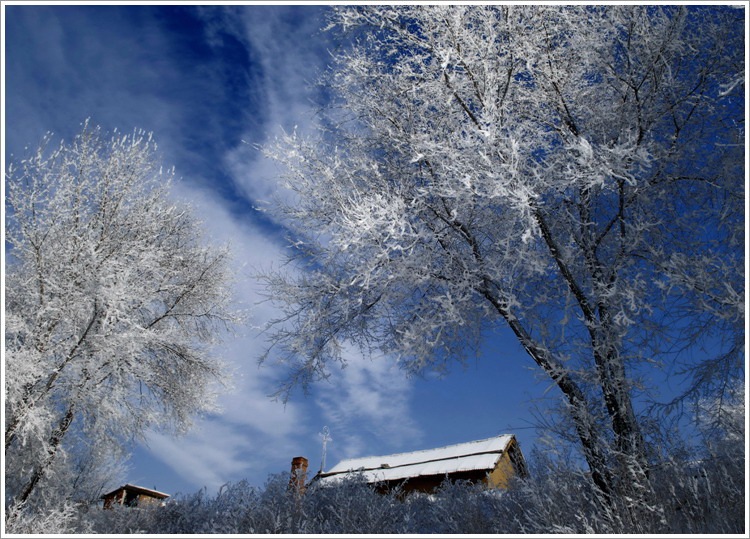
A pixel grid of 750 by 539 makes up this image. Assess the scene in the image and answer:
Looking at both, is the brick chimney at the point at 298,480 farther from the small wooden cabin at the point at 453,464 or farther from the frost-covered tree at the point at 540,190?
the small wooden cabin at the point at 453,464

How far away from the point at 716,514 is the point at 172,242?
11872 millimetres

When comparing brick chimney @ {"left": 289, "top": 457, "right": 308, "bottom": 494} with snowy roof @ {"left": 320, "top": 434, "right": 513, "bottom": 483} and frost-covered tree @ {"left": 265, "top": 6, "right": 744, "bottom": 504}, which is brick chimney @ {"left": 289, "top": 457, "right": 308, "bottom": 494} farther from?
snowy roof @ {"left": 320, "top": 434, "right": 513, "bottom": 483}

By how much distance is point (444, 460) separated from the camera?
14.7 meters

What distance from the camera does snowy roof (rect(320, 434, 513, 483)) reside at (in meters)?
13.3

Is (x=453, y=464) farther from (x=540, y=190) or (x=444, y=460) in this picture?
(x=540, y=190)

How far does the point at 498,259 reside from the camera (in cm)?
698

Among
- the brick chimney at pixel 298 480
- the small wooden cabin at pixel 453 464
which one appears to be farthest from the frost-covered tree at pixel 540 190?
the small wooden cabin at pixel 453 464

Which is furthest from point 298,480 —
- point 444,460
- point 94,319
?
point 444,460

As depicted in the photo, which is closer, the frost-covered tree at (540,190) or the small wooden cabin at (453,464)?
the frost-covered tree at (540,190)

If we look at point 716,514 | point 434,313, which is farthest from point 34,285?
Result: point 716,514

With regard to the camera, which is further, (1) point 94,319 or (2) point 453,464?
(2) point 453,464

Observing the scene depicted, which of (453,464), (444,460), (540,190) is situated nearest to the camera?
(540,190)

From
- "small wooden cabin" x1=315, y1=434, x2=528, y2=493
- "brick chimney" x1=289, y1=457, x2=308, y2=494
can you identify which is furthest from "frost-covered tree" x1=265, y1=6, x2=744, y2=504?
"small wooden cabin" x1=315, y1=434, x2=528, y2=493

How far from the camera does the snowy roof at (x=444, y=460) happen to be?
43.8 ft
